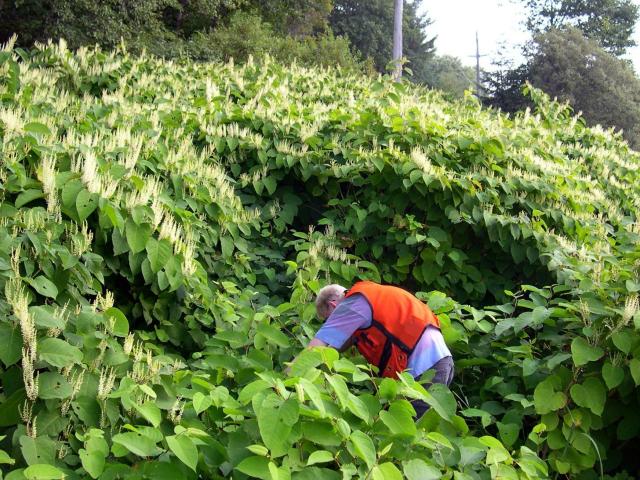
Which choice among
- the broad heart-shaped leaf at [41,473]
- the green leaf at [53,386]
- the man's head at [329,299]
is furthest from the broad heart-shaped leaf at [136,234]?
the broad heart-shaped leaf at [41,473]


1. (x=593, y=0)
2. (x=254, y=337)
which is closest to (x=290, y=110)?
(x=254, y=337)

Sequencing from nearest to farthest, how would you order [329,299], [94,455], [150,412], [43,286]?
[94,455]
[150,412]
[43,286]
[329,299]

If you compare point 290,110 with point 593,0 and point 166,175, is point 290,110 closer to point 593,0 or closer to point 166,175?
point 166,175

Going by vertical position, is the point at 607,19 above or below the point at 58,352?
above

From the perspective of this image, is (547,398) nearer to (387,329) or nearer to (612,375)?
(612,375)

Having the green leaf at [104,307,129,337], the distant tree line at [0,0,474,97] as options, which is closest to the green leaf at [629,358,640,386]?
the green leaf at [104,307,129,337]

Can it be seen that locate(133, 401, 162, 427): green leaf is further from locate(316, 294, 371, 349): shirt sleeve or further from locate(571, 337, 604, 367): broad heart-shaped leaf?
locate(571, 337, 604, 367): broad heart-shaped leaf

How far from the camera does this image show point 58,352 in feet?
7.59

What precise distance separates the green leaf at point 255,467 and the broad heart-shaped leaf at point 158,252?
1.70 meters

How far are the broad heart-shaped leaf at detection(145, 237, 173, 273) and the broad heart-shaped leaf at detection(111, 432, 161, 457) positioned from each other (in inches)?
57.8

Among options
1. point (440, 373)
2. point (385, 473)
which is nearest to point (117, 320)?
point (385, 473)

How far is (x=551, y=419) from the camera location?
10.5 feet

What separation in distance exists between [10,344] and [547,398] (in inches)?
95.4

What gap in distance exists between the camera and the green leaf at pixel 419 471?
205 cm
